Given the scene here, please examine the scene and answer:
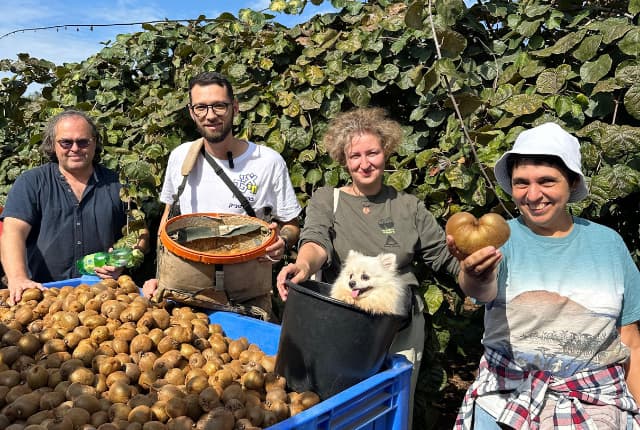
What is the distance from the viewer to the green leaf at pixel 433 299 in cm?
278

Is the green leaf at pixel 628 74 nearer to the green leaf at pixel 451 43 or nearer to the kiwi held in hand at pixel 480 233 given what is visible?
the green leaf at pixel 451 43

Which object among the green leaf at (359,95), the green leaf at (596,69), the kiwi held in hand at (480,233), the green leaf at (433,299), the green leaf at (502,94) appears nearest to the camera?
the kiwi held in hand at (480,233)

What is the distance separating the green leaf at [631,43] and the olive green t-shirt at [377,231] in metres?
1.14

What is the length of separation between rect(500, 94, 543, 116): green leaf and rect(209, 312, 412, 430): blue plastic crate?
4.68 ft

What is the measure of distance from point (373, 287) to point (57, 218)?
209 cm

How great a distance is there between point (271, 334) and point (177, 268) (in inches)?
20.4

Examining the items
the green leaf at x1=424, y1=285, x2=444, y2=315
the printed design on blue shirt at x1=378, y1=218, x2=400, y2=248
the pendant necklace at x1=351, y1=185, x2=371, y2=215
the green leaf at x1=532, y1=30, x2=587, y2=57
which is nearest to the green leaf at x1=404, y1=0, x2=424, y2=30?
the green leaf at x1=532, y1=30, x2=587, y2=57

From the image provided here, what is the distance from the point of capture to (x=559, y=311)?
5.57ft

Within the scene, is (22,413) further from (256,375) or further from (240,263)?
(240,263)

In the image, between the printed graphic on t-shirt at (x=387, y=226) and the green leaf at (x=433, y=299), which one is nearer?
the printed graphic on t-shirt at (x=387, y=226)

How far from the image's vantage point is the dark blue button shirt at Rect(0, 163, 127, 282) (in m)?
2.97

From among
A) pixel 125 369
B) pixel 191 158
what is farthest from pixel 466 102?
pixel 125 369

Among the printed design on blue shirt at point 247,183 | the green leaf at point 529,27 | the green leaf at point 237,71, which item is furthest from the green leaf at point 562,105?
the green leaf at point 237,71

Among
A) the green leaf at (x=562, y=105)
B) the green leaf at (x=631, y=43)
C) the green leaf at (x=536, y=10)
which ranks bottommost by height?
the green leaf at (x=562, y=105)
